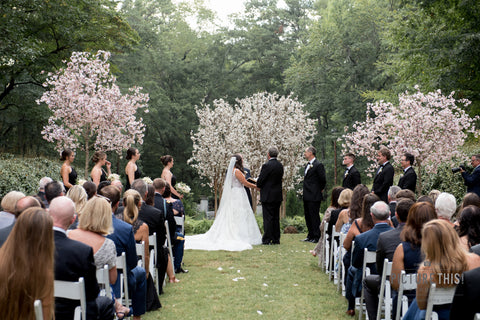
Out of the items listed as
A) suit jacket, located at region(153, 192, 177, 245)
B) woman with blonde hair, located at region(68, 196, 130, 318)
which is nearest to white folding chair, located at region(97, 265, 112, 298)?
woman with blonde hair, located at region(68, 196, 130, 318)

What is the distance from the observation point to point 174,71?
37.4 metres

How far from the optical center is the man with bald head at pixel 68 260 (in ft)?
12.1

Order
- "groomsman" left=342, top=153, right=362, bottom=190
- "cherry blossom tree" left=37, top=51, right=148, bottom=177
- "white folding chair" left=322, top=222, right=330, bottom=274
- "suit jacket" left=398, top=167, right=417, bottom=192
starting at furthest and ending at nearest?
"cherry blossom tree" left=37, top=51, right=148, bottom=177 < "groomsman" left=342, top=153, right=362, bottom=190 < "suit jacket" left=398, top=167, right=417, bottom=192 < "white folding chair" left=322, top=222, right=330, bottom=274

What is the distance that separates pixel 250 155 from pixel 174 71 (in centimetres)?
1804

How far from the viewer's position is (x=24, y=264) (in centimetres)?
311

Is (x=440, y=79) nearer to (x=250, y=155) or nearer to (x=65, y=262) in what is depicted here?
(x=250, y=155)

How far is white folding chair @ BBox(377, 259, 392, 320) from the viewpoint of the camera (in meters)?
4.57

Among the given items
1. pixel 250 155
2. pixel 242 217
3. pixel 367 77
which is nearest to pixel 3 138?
pixel 250 155

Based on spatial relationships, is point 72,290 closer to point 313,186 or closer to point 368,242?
point 368,242

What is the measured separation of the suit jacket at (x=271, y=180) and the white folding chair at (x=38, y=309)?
940cm

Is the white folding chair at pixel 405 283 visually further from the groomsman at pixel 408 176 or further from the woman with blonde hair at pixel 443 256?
the groomsman at pixel 408 176

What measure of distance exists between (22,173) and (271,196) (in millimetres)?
7557

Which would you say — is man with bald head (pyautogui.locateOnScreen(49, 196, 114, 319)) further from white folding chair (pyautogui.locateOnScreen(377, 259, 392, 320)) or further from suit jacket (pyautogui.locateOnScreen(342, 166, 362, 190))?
suit jacket (pyautogui.locateOnScreen(342, 166, 362, 190))

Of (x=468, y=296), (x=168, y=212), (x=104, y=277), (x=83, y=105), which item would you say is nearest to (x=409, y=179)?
(x=168, y=212)
